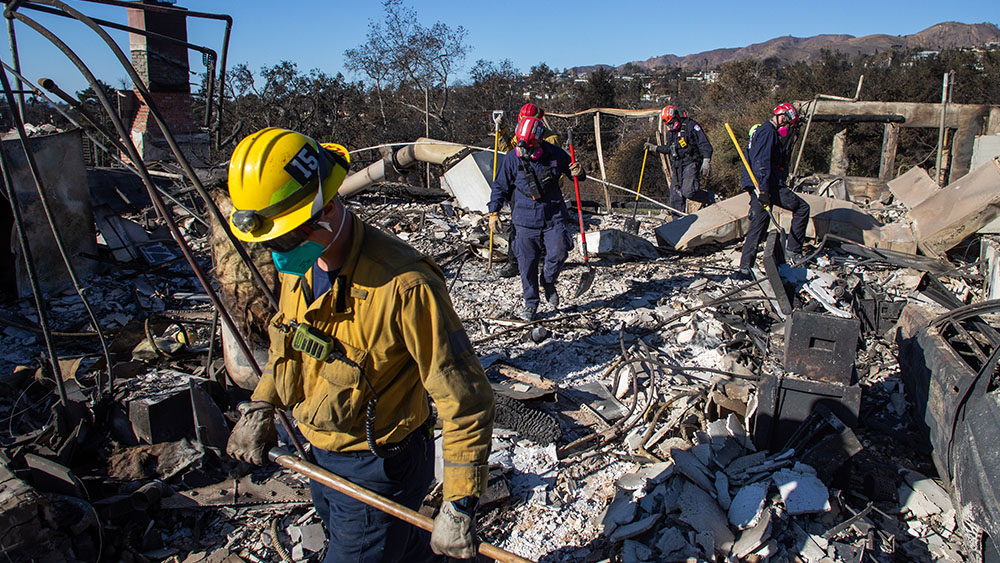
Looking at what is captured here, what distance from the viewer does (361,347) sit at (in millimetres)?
1828

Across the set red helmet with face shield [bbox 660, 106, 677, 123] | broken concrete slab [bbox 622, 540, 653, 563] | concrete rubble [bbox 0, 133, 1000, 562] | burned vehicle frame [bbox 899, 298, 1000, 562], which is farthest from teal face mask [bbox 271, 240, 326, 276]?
red helmet with face shield [bbox 660, 106, 677, 123]

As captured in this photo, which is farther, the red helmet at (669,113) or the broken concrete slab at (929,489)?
the red helmet at (669,113)

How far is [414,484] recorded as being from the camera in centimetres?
209

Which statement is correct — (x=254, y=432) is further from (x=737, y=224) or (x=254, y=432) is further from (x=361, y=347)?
(x=737, y=224)

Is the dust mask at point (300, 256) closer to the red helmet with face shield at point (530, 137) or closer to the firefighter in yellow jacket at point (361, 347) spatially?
the firefighter in yellow jacket at point (361, 347)

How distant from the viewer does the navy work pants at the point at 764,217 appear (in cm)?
699

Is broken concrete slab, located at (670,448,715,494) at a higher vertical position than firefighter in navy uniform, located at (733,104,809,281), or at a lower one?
lower

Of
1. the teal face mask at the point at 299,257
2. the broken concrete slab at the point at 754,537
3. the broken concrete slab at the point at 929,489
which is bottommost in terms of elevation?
the broken concrete slab at the point at 929,489

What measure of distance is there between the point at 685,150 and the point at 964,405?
6.60 meters

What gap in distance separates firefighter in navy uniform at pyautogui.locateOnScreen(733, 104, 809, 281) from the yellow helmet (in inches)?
245

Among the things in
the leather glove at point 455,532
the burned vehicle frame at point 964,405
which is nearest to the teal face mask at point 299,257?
the leather glove at point 455,532

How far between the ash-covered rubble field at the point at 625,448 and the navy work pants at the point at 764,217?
57.3 inches

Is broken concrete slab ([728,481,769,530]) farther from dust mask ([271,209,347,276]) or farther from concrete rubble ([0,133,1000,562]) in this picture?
dust mask ([271,209,347,276])

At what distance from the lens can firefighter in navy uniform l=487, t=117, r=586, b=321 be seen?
5.78 meters
